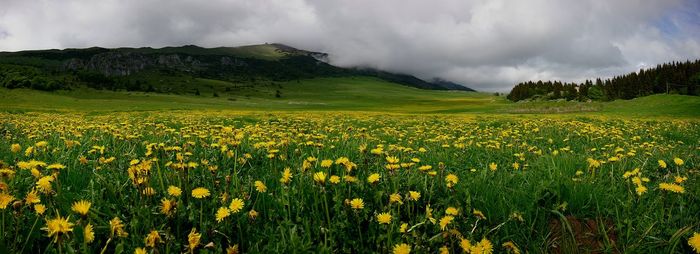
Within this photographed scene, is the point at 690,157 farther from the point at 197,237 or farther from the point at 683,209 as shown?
the point at 197,237

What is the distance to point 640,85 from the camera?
118 meters

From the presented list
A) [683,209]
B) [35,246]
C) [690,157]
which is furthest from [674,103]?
[35,246]

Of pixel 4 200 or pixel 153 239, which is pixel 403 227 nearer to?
pixel 153 239

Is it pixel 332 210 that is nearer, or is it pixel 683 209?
pixel 332 210

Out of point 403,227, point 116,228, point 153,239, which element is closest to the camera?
point 153,239

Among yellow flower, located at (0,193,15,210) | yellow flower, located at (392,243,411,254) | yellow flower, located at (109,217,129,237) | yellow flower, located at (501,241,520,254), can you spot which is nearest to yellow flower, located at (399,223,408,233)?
yellow flower, located at (392,243,411,254)

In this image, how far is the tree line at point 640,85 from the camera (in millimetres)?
110438

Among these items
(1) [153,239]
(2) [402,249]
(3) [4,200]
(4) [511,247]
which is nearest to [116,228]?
(1) [153,239]

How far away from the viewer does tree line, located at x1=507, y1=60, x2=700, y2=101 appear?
362 ft

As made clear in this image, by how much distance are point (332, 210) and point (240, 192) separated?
2.53 feet

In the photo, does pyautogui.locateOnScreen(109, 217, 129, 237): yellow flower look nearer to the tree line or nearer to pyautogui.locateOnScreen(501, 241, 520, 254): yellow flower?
pyautogui.locateOnScreen(501, 241, 520, 254): yellow flower

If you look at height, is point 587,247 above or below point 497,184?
below

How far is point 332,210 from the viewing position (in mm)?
Result: 3242

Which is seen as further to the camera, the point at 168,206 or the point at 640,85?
the point at 640,85
